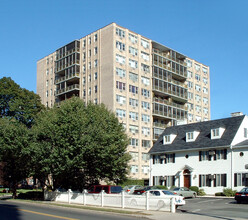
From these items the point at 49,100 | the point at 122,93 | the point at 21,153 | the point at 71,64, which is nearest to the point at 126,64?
the point at 122,93

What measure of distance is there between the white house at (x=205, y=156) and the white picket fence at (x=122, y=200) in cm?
2009

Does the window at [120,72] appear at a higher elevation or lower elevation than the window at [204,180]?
higher

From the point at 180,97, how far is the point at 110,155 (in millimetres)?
48438

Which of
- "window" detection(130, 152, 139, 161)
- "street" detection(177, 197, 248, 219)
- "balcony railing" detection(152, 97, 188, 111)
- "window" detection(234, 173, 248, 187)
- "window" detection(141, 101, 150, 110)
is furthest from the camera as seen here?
"balcony railing" detection(152, 97, 188, 111)

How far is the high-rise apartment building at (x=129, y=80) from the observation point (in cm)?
6806

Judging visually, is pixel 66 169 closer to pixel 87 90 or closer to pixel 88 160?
pixel 88 160

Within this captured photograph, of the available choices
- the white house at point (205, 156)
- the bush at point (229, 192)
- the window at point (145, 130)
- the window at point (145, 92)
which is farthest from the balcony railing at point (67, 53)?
the bush at point (229, 192)

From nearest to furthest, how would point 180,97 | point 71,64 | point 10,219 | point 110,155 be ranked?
point 10,219 → point 110,155 → point 71,64 → point 180,97

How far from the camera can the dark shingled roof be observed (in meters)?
46.8

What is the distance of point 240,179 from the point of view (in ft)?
143

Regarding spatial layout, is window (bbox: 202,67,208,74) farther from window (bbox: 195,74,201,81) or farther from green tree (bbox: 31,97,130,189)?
green tree (bbox: 31,97,130,189)

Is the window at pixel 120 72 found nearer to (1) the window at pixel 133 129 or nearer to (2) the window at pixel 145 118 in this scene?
(2) the window at pixel 145 118

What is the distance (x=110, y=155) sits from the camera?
35.0m

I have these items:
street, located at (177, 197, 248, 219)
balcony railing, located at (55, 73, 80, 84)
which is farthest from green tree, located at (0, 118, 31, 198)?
balcony railing, located at (55, 73, 80, 84)
